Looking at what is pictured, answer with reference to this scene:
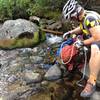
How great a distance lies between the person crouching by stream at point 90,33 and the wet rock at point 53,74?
32.1 inches

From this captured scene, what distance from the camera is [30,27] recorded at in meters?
7.93

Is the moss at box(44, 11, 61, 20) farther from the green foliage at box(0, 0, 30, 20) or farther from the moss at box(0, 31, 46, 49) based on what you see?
the moss at box(0, 31, 46, 49)

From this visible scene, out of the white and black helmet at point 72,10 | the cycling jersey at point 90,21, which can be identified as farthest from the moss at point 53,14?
the cycling jersey at point 90,21

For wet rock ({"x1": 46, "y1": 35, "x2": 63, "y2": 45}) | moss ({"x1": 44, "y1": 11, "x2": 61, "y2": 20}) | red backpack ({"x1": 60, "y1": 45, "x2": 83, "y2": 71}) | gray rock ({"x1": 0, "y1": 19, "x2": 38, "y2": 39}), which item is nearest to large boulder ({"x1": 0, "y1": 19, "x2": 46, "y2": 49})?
gray rock ({"x1": 0, "y1": 19, "x2": 38, "y2": 39})

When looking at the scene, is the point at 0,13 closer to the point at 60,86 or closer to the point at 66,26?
the point at 66,26

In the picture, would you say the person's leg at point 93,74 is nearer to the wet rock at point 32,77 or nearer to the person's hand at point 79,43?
the person's hand at point 79,43

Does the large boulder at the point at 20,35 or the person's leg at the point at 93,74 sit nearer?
the person's leg at the point at 93,74

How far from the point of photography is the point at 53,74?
223 inches

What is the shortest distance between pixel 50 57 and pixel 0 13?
366 centimetres

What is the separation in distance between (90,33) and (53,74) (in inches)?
44.3

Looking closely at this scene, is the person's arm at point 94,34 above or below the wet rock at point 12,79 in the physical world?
above

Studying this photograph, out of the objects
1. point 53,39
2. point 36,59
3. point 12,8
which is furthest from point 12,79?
point 12,8

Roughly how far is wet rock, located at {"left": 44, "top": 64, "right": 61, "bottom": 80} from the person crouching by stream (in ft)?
2.68

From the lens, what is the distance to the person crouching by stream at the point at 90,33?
471 centimetres
